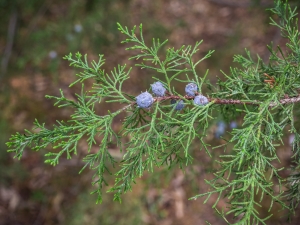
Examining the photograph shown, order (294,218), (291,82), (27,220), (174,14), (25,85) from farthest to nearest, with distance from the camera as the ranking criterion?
(174,14)
(25,85)
(27,220)
(294,218)
(291,82)

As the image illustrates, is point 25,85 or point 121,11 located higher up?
point 121,11

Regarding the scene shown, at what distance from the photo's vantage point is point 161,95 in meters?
1.39

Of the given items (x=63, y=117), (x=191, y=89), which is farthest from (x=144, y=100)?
(x=63, y=117)

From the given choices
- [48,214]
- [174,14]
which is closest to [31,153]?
[48,214]

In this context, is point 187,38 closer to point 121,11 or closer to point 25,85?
point 121,11

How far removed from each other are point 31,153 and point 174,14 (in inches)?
157

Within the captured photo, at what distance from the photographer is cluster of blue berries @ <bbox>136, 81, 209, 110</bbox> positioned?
133 cm

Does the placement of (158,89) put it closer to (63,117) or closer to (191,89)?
(191,89)

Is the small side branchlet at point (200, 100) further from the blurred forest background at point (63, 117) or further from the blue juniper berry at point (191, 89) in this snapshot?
the blurred forest background at point (63, 117)

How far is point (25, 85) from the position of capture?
5434mm

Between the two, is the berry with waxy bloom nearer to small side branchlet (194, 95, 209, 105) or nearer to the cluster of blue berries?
the cluster of blue berries

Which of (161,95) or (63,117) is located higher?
(161,95)

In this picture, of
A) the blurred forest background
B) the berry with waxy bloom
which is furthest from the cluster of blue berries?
the blurred forest background

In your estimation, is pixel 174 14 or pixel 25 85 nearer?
pixel 25 85
